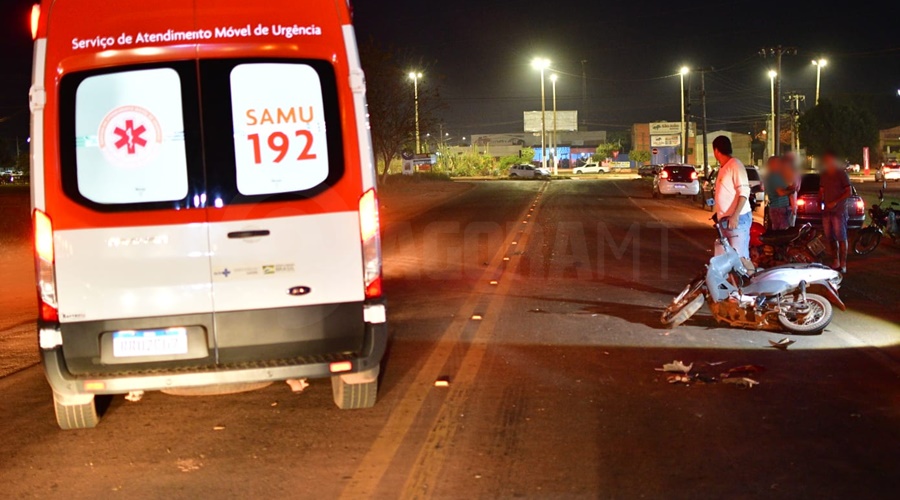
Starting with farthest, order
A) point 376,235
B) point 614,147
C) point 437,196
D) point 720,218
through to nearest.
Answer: point 614,147 → point 437,196 → point 720,218 → point 376,235

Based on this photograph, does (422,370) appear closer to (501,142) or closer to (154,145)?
(154,145)

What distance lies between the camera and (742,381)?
292 inches

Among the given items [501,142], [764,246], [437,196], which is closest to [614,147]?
[501,142]

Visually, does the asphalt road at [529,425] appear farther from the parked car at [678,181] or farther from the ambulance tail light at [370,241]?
the parked car at [678,181]

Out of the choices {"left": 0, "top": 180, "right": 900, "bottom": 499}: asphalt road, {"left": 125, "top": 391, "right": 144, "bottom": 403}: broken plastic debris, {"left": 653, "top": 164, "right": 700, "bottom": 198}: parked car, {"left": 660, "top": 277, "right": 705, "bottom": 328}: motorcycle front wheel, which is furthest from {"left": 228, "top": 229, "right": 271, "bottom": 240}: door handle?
{"left": 653, "top": 164, "right": 700, "bottom": 198}: parked car

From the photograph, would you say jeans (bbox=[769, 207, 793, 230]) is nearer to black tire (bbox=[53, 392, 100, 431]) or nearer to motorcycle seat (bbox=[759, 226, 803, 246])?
motorcycle seat (bbox=[759, 226, 803, 246])

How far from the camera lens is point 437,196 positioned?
45.2 meters

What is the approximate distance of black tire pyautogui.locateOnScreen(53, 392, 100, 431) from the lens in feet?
20.9

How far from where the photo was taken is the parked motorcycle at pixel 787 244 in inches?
455

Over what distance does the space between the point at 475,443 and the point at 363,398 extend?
3.64 ft

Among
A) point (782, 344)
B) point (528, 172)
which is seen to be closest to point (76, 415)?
point (782, 344)

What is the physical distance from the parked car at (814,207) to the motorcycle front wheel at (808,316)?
10.1 meters

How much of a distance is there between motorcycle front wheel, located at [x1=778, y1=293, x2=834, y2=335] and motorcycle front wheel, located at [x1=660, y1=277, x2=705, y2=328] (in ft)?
2.58

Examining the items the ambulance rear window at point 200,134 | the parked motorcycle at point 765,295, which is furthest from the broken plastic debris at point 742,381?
the ambulance rear window at point 200,134
